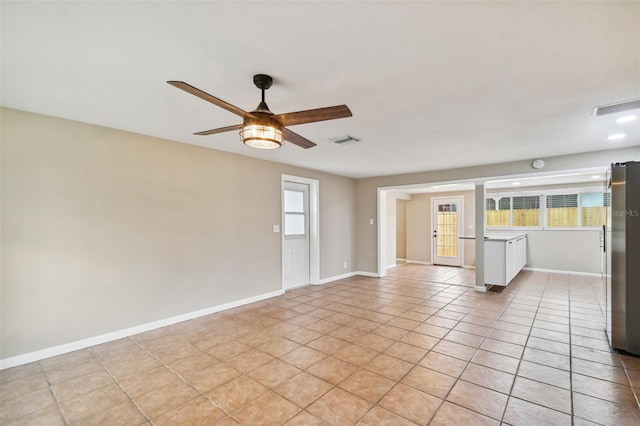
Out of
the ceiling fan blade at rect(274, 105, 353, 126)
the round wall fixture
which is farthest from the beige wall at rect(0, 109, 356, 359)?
the round wall fixture

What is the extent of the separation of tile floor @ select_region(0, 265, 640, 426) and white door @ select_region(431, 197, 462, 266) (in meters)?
4.24

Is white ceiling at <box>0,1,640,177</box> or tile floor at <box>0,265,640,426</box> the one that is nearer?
white ceiling at <box>0,1,640,177</box>

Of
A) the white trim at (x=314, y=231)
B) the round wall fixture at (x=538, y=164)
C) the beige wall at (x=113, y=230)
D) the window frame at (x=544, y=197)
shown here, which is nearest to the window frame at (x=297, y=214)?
the white trim at (x=314, y=231)

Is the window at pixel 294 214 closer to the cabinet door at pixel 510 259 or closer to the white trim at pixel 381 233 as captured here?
the white trim at pixel 381 233

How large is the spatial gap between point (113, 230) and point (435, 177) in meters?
5.68

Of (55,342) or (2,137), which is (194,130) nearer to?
(2,137)

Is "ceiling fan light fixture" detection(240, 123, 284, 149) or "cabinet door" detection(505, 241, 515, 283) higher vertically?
"ceiling fan light fixture" detection(240, 123, 284, 149)

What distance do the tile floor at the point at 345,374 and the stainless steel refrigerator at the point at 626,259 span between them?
0.74 feet

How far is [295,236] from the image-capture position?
5789 mm

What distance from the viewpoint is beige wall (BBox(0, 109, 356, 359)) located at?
2746 millimetres

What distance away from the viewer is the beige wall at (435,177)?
429cm

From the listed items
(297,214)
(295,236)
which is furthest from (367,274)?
(297,214)

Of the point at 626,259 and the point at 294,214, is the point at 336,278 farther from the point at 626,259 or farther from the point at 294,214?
the point at 626,259

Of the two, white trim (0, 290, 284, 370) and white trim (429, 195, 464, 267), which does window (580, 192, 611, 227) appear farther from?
white trim (0, 290, 284, 370)
